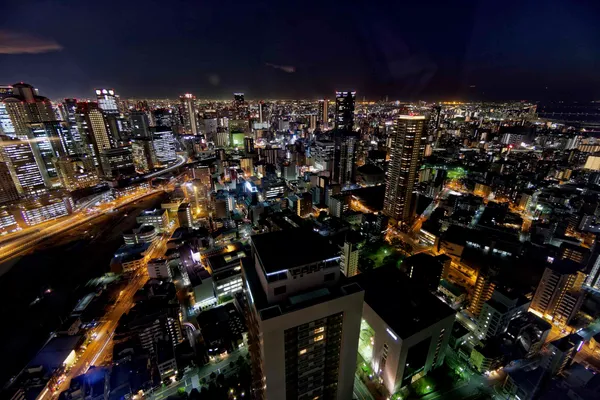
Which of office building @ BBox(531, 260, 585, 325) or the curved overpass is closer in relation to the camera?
office building @ BBox(531, 260, 585, 325)

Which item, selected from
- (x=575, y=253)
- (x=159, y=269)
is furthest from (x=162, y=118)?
(x=575, y=253)

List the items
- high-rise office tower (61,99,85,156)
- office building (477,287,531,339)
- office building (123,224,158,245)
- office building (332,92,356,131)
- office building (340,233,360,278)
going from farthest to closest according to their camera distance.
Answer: office building (332,92,356,131)
high-rise office tower (61,99,85,156)
office building (123,224,158,245)
office building (340,233,360,278)
office building (477,287,531,339)

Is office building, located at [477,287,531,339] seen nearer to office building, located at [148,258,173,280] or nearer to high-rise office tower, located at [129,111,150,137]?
office building, located at [148,258,173,280]

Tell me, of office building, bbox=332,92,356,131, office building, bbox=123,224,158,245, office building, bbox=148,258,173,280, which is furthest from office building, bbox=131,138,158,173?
office building, bbox=332,92,356,131

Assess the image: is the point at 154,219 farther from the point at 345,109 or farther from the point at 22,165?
the point at 345,109

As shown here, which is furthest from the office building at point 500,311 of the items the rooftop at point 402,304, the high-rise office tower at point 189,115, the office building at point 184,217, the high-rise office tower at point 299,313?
the high-rise office tower at point 189,115

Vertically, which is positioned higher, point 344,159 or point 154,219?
point 344,159
